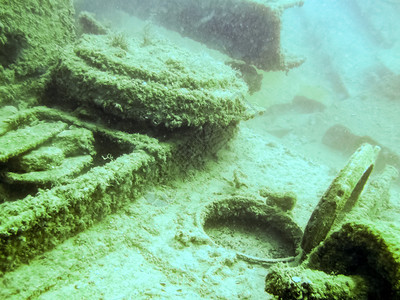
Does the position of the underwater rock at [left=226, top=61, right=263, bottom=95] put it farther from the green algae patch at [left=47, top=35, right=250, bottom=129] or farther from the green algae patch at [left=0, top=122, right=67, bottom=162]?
the green algae patch at [left=0, top=122, right=67, bottom=162]

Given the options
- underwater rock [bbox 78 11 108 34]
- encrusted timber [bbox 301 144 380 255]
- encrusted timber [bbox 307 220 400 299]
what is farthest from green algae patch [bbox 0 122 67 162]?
underwater rock [bbox 78 11 108 34]

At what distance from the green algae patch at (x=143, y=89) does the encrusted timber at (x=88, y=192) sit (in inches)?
11.8

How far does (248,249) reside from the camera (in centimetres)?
295

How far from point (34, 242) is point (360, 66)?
3095 cm

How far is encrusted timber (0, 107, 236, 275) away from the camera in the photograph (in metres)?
1.69

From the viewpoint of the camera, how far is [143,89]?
319 centimetres

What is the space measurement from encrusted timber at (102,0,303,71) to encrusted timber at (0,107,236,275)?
14.8 feet

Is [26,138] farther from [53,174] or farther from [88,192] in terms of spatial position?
[88,192]

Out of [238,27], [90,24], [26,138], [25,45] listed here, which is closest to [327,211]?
[26,138]

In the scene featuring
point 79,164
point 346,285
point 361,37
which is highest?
point 361,37

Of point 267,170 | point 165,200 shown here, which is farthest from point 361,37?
point 165,200

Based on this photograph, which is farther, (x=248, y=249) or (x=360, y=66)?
(x=360, y=66)

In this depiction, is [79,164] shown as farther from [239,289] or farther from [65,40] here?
[65,40]

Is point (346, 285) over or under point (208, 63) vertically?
under
